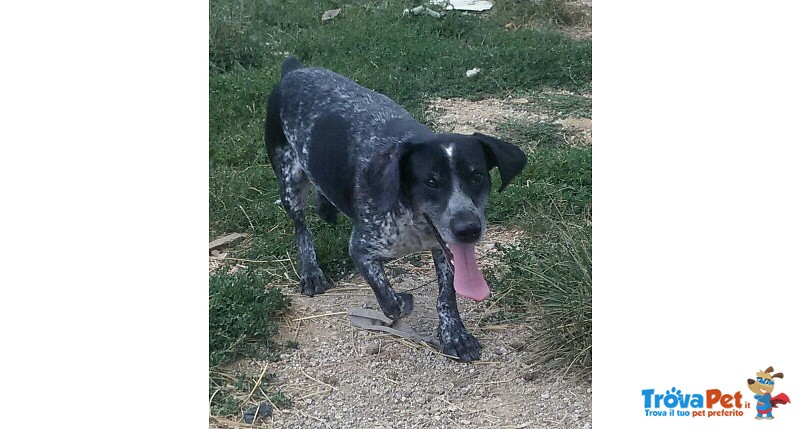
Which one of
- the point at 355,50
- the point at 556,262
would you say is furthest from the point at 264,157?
the point at 556,262

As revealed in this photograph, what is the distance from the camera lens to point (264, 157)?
7277 mm

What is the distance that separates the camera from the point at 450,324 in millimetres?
4941

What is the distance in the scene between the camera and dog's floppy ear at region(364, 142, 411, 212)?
4.36m

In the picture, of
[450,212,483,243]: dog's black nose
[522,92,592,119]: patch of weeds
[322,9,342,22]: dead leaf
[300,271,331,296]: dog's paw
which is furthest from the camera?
[322,9,342,22]: dead leaf

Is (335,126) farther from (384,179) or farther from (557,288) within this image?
(557,288)

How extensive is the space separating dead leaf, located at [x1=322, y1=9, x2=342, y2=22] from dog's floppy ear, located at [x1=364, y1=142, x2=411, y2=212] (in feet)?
17.9

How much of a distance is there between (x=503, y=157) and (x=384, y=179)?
1.88ft

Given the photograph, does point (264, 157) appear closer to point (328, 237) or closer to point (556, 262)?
point (328, 237)

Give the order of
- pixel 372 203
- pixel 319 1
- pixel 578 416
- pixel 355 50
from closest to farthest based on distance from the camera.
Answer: pixel 578 416 < pixel 372 203 < pixel 355 50 < pixel 319 1

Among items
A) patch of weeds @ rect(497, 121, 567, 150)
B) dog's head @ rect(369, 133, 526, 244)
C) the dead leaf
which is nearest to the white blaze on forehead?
dog's head @ rect(369, 133, 526, 244)
